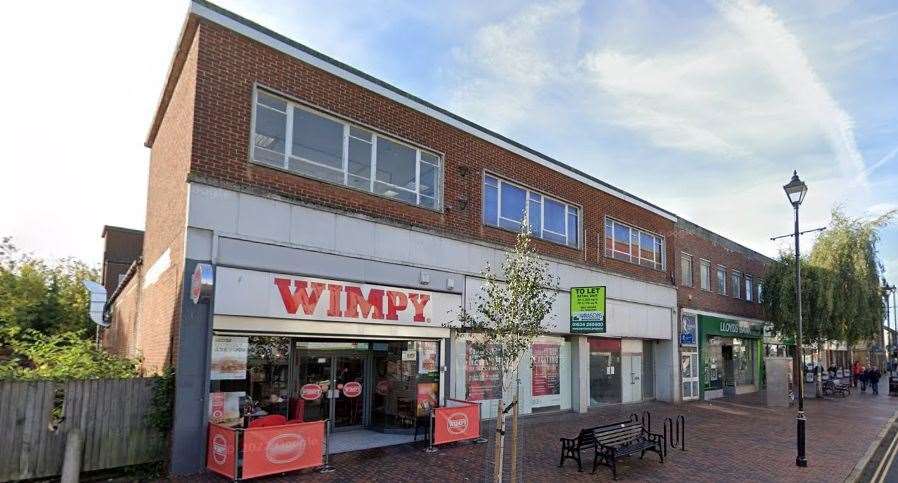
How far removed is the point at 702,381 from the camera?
2577 cm

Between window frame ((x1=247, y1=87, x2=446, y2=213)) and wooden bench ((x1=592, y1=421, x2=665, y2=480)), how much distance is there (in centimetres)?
661

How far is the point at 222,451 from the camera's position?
9227mm

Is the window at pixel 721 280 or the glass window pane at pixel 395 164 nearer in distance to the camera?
the glass window pane at pixel 395 164

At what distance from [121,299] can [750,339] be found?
30.6m

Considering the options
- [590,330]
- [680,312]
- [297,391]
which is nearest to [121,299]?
[297,391]

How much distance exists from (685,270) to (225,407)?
21.6 metres

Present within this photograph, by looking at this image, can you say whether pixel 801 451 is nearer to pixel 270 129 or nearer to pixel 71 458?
pixel 270 129

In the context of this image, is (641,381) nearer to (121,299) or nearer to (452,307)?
(452,307)

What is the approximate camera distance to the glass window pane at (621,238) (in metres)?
22.0

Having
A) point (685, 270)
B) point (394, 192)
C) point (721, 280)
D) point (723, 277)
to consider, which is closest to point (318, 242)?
point (394, 192)

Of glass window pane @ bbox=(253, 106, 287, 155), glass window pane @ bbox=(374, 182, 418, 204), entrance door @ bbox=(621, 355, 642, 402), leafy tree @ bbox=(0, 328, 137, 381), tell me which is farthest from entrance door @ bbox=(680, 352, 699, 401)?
leafy tree @ bbox=(0, 328, 137, 381)

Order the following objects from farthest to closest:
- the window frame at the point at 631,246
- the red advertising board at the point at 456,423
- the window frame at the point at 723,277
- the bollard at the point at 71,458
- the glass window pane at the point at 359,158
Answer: the window frame at the point at 723,277 < the window frame at the point at 631,246 < the glass window pane at the point at 359,158 < the red advertising board at the point at 456,423 < the bollard at the point at 71,458

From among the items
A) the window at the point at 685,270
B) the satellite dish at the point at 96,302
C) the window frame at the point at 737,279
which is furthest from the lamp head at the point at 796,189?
the satellite dish at the point at 96,302

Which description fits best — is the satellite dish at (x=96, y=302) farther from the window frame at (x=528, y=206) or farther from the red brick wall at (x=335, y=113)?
the window frame at (x=528, y=206)
